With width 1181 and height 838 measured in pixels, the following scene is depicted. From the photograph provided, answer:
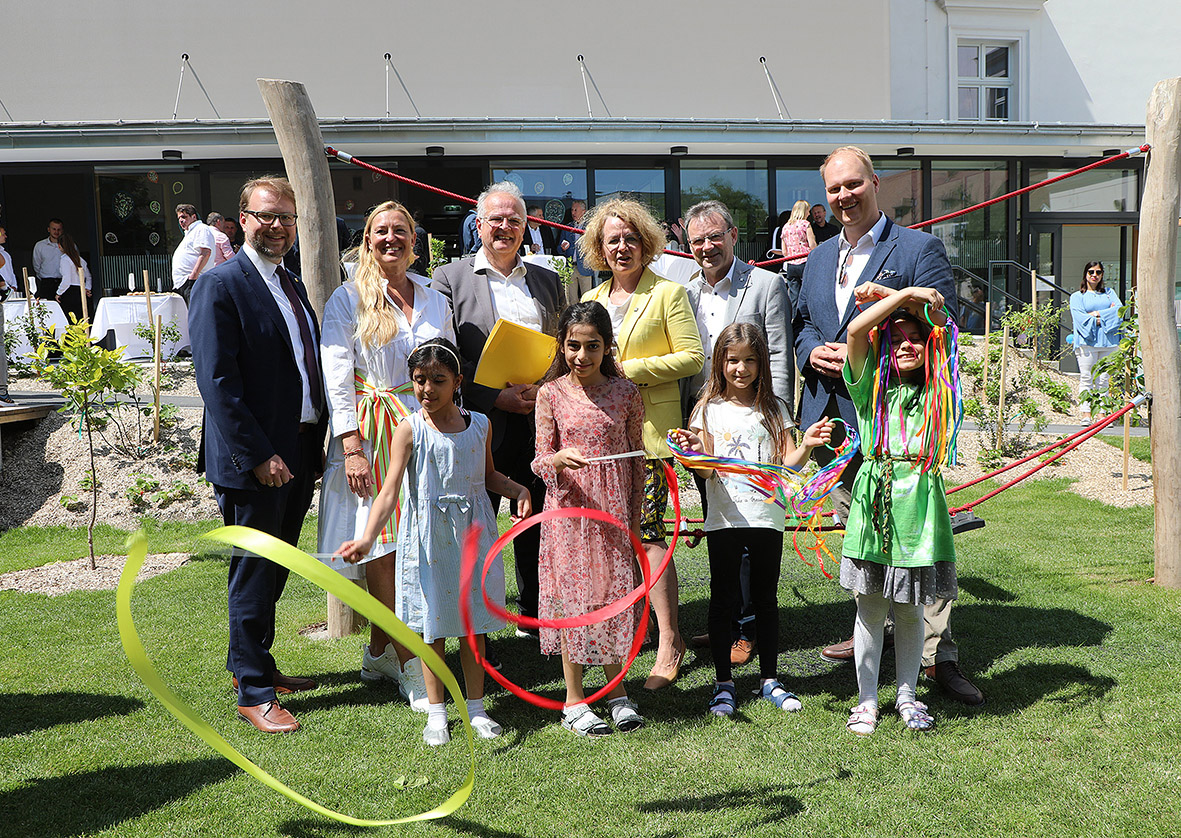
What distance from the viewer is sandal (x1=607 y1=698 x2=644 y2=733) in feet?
12.0

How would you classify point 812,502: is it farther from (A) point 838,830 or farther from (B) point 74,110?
(B) point 74,110

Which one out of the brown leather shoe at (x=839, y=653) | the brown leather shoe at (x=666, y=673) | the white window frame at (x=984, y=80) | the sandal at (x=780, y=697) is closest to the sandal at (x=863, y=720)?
the sandal at (x=780, y=697)

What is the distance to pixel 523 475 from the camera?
14.6 feet

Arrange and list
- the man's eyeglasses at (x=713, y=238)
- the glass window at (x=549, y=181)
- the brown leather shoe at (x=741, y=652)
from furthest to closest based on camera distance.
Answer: the glass window at (x=549, y=181) → the brown leather shoe at (x=741, y=652) → the man's eyeglasses at (x=713, y=238)

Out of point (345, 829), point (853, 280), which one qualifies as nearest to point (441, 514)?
point (345, 829)

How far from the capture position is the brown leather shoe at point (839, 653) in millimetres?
4383

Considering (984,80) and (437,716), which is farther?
(984,80)

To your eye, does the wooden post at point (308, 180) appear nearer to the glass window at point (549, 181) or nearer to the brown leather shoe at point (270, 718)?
the brown leather shoe at point (270, 718)

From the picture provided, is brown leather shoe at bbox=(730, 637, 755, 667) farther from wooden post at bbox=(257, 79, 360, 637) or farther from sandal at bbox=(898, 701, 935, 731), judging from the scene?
wooden post at bbox=(257, 79, 360, 637)

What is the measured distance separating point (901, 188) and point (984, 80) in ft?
14.9

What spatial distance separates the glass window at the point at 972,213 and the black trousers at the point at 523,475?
46.6 ft

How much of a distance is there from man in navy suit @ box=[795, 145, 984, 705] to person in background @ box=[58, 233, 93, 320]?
1271 cm

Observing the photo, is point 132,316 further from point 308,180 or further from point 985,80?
point 985,80

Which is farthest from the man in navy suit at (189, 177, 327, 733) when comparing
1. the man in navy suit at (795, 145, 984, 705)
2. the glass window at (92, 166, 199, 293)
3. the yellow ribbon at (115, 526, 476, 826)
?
the glass window at (92, 166, 199, 293)
